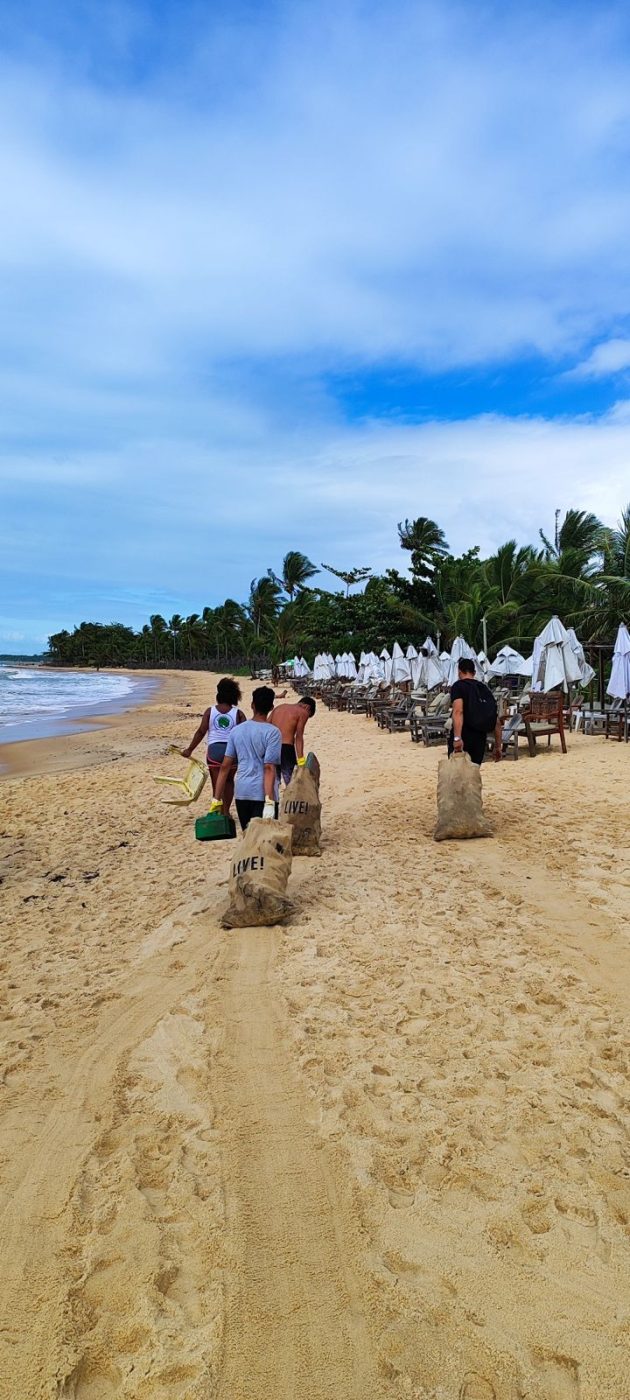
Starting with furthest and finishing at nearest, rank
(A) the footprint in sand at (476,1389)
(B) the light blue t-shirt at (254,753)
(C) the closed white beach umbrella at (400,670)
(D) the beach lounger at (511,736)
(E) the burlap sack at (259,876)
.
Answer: (C) the closed white beach umbrella at (400,670)
(D) the beach lounger at (511,736)
(B) the light blue t-shirt at (254,753)
(E) the burlap sack at (259,876)
(A) the footprint in sand at (476,1389)

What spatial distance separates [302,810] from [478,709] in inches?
69.7

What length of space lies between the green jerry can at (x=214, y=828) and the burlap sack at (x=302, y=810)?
1.00 metres

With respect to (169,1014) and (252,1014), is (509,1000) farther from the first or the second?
Result: (169,1014)

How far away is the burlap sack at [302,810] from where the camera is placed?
247 inches

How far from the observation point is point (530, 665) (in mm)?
13758

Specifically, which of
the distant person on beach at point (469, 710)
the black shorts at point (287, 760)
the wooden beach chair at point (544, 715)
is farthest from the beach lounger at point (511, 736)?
the black shorts at point (287, 760)

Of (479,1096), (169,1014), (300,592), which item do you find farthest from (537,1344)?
(300,592)

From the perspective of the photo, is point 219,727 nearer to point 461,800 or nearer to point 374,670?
point 461,800

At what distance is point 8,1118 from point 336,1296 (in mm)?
1487

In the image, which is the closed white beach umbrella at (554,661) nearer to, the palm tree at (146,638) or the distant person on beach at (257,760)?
the distant person on beach at (257,760)

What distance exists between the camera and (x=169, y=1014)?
3.69 m

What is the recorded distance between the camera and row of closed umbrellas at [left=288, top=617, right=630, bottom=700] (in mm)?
12289

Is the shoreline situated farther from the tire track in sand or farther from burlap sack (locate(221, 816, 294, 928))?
the tire track in sand

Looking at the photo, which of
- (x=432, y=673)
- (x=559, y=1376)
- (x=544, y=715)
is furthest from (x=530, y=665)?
(x=559, y=1376)
